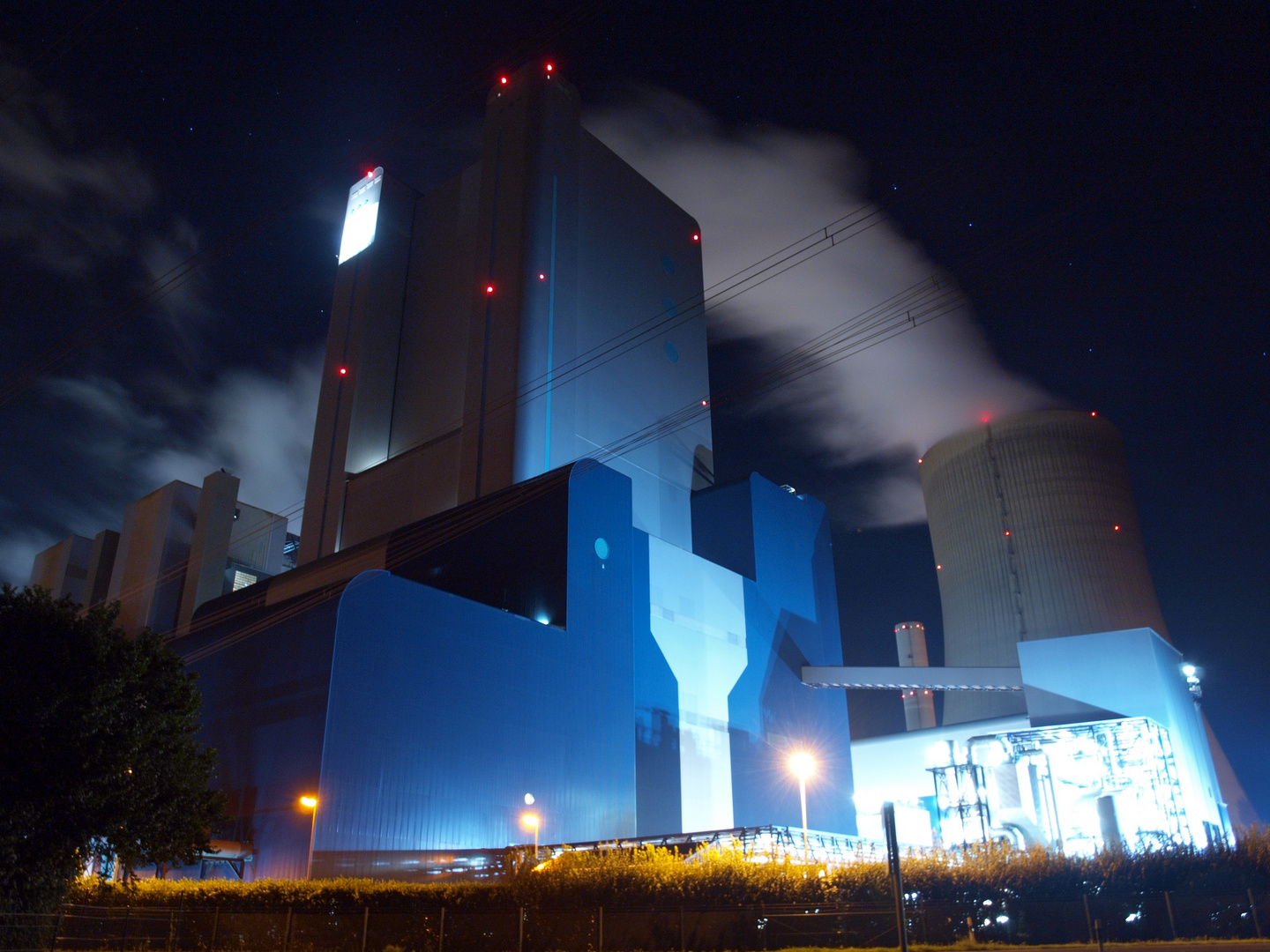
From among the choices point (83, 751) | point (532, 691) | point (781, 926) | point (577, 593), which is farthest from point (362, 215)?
point (781, 926)

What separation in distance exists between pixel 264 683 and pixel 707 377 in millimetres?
26234

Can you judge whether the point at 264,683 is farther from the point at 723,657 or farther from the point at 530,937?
the point at 723,657

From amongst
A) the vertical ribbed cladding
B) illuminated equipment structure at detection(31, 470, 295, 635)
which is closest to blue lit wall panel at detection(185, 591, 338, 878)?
illuminated equipment structure at detection(31, 470, 295, 635)

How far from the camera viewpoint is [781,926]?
1302cm

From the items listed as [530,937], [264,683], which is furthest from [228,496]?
[530,937]

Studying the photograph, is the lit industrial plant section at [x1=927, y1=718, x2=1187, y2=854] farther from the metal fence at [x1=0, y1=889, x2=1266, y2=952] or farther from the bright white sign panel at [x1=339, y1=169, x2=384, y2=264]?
the bright white sign panel at [x1=339, y1=169, x2=384, y2=264]

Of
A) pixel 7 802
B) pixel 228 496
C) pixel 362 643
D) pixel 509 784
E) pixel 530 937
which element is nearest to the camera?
pixel 7 802

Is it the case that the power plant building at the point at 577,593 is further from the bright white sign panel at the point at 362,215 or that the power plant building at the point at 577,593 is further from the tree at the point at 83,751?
the tree at the point at 83,751

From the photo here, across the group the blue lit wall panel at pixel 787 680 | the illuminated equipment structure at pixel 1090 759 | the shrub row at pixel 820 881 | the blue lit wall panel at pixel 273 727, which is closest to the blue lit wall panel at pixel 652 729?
the blue lit wall panel at pixel 787 680

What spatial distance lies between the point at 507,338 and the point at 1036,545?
2447cm

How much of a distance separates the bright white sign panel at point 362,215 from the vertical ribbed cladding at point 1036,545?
29.6 meters

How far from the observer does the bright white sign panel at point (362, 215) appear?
132ft

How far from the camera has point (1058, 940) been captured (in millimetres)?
12969

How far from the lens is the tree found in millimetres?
12602
